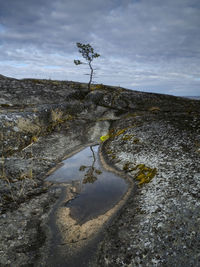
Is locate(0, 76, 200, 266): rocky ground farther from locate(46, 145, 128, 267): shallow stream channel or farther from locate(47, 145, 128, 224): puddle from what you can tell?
locate(47, 145, 128, 224): puddle

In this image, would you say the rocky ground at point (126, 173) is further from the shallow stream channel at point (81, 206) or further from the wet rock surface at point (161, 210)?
the shallow stream channel at point (81, 206)

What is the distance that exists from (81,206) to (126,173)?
359cm

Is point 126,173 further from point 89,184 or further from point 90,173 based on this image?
point 89,184

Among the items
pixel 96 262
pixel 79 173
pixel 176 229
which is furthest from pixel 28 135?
pixel 176 229

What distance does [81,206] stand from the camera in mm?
7785

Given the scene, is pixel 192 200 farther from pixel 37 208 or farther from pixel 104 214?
pixel 37 208

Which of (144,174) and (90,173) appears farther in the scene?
(90,173)

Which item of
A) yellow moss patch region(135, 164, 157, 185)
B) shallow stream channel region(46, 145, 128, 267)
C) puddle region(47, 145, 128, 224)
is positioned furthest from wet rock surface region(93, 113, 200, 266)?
puddle region(47, 145, 128, 224)

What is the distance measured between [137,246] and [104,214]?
81.6 inches

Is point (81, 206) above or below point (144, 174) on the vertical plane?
below

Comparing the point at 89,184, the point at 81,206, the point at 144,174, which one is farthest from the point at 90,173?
the point at 144,174

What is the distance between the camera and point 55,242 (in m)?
6.04

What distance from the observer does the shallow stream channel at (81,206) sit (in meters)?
5.70

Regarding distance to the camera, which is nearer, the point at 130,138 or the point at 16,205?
the point at 16,205
